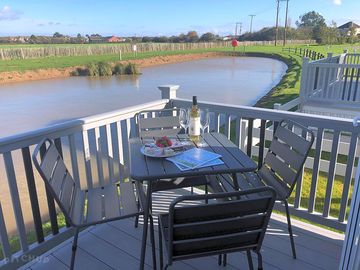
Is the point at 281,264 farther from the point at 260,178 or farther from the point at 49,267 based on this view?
the point at 49,267


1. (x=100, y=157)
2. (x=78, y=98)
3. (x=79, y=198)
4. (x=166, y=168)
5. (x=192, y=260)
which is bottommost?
(x=78, y=98)

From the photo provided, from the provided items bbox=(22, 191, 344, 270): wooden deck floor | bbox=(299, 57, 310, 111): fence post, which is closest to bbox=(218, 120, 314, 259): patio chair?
bbox=(22, 191, 344, 270): wooden deck floor

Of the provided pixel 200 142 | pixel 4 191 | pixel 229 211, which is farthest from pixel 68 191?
pixel 4 191

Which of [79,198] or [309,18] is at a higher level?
[309,18]

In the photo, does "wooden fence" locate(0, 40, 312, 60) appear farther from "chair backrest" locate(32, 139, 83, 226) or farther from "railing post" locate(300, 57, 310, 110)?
"chair backrest" locate(32, 139, 83, 226)

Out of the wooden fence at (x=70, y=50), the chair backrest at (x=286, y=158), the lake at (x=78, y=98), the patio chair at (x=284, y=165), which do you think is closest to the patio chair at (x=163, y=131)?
the patio chair at (x=284, y=165)

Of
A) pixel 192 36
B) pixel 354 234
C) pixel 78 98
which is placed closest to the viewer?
pixel 354 234

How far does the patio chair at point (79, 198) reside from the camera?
67.8 inches

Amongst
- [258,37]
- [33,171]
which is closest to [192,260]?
[33,171]

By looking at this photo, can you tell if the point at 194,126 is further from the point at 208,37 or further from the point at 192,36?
the point at 208,37

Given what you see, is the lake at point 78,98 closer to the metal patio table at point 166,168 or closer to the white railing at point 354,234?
the metal patio table at point 166,168

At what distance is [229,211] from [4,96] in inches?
570

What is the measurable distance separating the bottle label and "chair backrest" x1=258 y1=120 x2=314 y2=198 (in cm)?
63

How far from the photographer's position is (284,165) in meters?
2.20
